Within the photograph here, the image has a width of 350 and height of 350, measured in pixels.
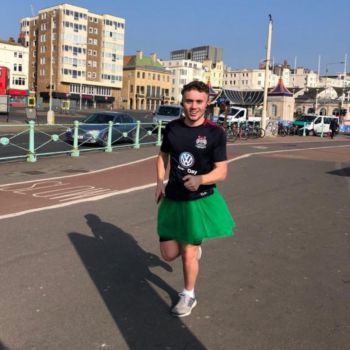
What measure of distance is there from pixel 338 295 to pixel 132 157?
11912 mm

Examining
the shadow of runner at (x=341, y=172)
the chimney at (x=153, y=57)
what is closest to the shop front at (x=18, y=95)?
the chimney at (x=153, y=57)

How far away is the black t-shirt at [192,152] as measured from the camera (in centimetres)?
379

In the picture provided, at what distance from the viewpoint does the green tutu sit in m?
3.79

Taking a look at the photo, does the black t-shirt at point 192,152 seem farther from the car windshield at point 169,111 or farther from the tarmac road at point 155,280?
the car windshield at point 169,111

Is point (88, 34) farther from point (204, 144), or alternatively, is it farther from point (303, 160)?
point (204, 144)

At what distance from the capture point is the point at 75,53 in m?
109

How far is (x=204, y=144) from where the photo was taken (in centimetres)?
378

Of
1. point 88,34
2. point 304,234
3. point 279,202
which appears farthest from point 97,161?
point 88,34

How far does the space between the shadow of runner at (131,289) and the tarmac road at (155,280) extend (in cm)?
1

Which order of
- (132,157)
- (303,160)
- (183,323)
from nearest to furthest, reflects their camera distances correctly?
(183,323) → (132,157) → (303,160)

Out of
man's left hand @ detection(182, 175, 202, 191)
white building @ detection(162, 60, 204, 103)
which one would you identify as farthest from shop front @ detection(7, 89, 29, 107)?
man's left hand @ detection(182, 175, 202, 191)

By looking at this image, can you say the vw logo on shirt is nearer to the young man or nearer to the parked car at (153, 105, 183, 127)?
the young man

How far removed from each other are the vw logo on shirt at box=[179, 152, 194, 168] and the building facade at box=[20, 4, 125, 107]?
101 meters

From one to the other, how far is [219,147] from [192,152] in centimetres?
21
